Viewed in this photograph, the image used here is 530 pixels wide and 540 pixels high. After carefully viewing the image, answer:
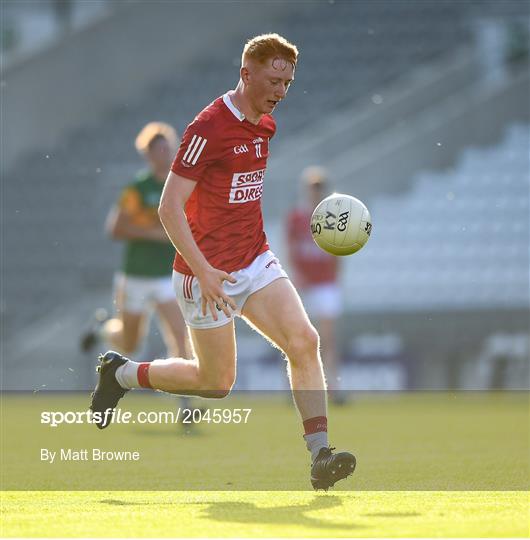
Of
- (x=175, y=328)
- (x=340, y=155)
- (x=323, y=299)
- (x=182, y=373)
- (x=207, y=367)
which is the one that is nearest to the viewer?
(x=207, y=367)

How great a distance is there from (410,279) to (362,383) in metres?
2.35

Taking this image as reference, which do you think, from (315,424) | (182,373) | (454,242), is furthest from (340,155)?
(315,424)

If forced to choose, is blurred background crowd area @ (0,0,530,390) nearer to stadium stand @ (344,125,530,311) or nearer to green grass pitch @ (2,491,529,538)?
stadium stand @ (344,125,530,311)

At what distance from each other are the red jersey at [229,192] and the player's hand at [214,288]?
45 cm

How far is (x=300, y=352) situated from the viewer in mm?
6500

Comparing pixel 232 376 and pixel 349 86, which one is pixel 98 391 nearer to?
pixel 232 376

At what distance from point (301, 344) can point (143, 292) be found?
456cm

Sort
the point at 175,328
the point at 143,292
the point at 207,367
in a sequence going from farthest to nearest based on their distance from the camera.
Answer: the point at 143,292 < the point at 175,328 < the point at 207,367

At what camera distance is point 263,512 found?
18.7 feet

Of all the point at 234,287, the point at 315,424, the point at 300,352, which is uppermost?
the point at 234,287

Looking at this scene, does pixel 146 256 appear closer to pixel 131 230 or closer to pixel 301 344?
pixel 131 230

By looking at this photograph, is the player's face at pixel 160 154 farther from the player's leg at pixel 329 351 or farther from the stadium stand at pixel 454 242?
the stadium stand at pixel 454 242

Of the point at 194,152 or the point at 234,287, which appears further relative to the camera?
the point at 234,287

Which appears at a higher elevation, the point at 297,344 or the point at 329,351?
the point at 329,351
